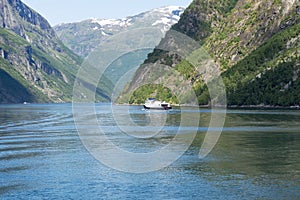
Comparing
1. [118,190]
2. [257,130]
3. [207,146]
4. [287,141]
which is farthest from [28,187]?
[257,130]

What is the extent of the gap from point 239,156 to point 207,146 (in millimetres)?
15506

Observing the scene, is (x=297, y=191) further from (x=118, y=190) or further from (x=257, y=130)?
(x=257, y=130)

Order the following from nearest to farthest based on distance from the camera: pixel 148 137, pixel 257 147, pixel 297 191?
1. pixel 297 191
2. pixel 257 147
3. pixel 148 137

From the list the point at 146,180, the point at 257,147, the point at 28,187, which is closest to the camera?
the point at 28,187

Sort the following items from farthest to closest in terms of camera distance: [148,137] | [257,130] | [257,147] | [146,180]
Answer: [257,130] < [148,137] < [257,147] < [146,180]

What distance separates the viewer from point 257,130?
12519 cm

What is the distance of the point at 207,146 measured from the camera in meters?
95.2

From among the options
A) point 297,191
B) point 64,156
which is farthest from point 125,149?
point 297,191

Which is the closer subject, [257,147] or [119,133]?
[257,147]

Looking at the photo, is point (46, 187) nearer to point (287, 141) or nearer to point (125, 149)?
point (125, 149)

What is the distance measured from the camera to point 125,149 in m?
92.0

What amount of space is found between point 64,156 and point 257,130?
56657 mm

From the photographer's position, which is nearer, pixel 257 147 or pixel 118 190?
pixel 118 190

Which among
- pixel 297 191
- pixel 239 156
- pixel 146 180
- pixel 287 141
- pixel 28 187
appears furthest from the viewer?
pixel 287 141
